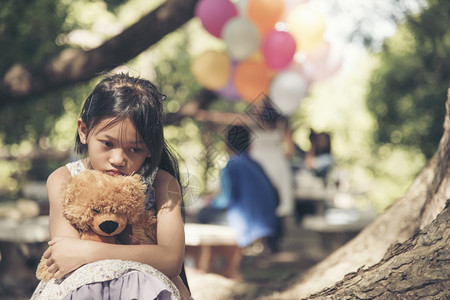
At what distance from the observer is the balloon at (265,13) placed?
6324 mm

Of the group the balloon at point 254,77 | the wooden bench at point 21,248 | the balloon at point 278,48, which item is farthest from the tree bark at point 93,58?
the balloon at point 254,77

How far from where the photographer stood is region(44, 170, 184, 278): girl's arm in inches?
72.2

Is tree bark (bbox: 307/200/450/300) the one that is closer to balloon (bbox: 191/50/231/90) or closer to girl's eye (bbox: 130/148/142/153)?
girl's eye (bbox: 130/148/142/153)

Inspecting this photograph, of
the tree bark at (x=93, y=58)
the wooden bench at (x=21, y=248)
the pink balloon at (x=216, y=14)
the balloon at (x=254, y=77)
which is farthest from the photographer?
the balloon at (x=254, y=77)

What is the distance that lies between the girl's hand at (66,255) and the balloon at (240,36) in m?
4.65

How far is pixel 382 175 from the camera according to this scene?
1441cm

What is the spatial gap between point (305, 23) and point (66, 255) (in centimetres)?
508

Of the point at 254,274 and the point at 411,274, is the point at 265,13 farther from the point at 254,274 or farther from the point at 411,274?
the point at 411,274

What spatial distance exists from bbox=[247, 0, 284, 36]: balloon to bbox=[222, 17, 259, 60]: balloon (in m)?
0.10

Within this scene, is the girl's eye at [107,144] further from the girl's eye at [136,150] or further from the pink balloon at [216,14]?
the pink balloon at [216,14]

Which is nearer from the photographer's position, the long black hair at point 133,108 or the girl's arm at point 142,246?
the girl's arm at point 142,246

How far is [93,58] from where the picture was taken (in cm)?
489

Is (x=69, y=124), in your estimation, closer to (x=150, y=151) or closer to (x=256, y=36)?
(x=256, y=36)

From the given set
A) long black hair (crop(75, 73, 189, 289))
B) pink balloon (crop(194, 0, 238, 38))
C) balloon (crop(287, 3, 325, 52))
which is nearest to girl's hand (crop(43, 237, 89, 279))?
long black hair (crop(75, 73, 189, 289))
